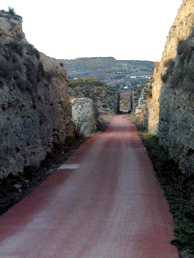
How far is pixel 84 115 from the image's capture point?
32125 mm

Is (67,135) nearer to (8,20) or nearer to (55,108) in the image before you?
(55,108)

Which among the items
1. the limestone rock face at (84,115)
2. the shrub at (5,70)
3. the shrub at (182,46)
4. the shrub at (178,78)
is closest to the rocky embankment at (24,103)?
the shrub at (5,70)

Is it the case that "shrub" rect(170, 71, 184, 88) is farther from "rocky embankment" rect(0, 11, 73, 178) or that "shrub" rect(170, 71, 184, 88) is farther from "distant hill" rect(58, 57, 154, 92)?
"distant hill" rect(58, 57, 154, 92)

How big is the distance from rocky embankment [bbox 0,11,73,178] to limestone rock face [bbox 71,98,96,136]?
12.0 meters

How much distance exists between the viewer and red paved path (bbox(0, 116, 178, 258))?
5.55 m

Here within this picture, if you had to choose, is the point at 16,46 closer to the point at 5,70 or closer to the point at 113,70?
the point at 5,70

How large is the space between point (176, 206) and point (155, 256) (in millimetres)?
2840

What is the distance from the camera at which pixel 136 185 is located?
10.3 meters

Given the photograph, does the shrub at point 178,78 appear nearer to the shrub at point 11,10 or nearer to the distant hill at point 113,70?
the shrub at point 11,10

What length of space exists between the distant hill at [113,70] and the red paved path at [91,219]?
102 m

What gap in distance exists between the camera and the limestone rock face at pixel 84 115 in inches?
1238

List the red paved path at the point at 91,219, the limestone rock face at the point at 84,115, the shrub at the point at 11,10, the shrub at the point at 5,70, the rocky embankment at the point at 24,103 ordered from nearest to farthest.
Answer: the red paved path at the point at 91,219, the rocky embankment at the point at 24,103, the shrub at the point at 5,70, the shrub at the point at 11,10, the limestone rock face at the point at 84,115

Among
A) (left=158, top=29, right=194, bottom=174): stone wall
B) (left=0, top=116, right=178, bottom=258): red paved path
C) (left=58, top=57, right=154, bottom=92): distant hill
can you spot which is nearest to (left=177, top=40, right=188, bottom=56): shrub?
(left=158, top=29, right=194, bottom=174): stone wall

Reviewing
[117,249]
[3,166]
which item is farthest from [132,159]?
[117,249]
